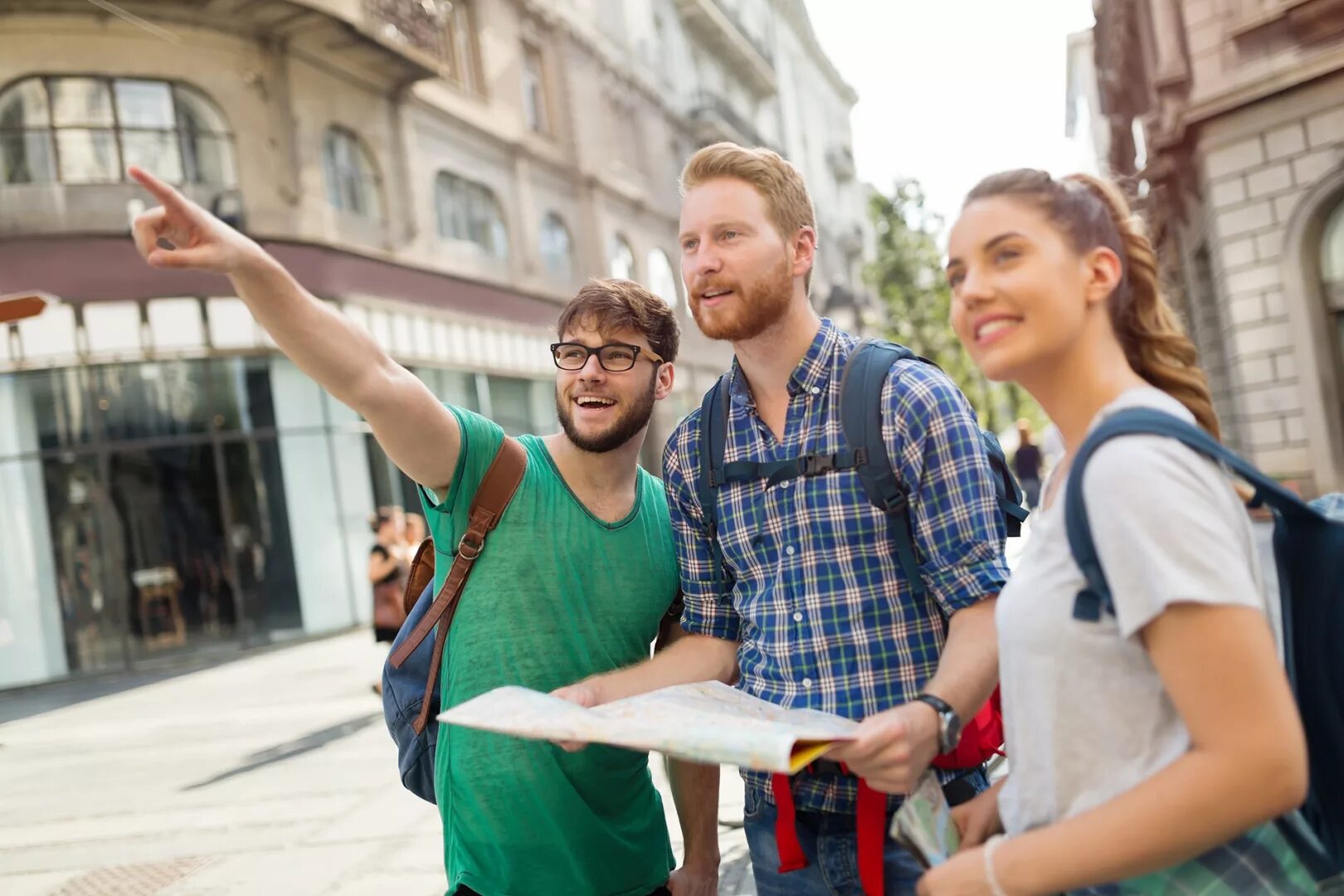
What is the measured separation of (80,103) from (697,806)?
15.2 m

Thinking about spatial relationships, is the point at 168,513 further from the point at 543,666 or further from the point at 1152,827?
the point at 1152,827

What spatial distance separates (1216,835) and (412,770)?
1908 millimetres

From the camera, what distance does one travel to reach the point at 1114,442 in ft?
4.38


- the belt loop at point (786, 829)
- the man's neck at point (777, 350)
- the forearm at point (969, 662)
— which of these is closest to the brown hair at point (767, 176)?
the man's neck at point (777, 350)

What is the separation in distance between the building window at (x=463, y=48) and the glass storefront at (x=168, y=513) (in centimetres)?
765

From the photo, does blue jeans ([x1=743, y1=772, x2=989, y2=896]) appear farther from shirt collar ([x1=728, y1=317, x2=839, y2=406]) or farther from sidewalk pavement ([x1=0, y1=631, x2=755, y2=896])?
sidewalk pavement ([x1=0, y1=631, x2=755, y2=896])

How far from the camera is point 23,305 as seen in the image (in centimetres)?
384

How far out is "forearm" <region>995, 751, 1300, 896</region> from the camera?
1.25m

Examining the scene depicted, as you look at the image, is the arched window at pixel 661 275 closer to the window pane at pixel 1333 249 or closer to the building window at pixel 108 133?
the building window at pixel 108 133

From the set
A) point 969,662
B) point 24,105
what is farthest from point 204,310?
point 969,662

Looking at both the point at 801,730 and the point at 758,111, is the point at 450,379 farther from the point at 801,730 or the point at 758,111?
the point at 758,111

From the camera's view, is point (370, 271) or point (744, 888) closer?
point (744, 888)

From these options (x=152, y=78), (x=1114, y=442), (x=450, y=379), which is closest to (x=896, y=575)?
(x=1114, y=442)

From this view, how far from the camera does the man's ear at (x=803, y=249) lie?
2316 mm
